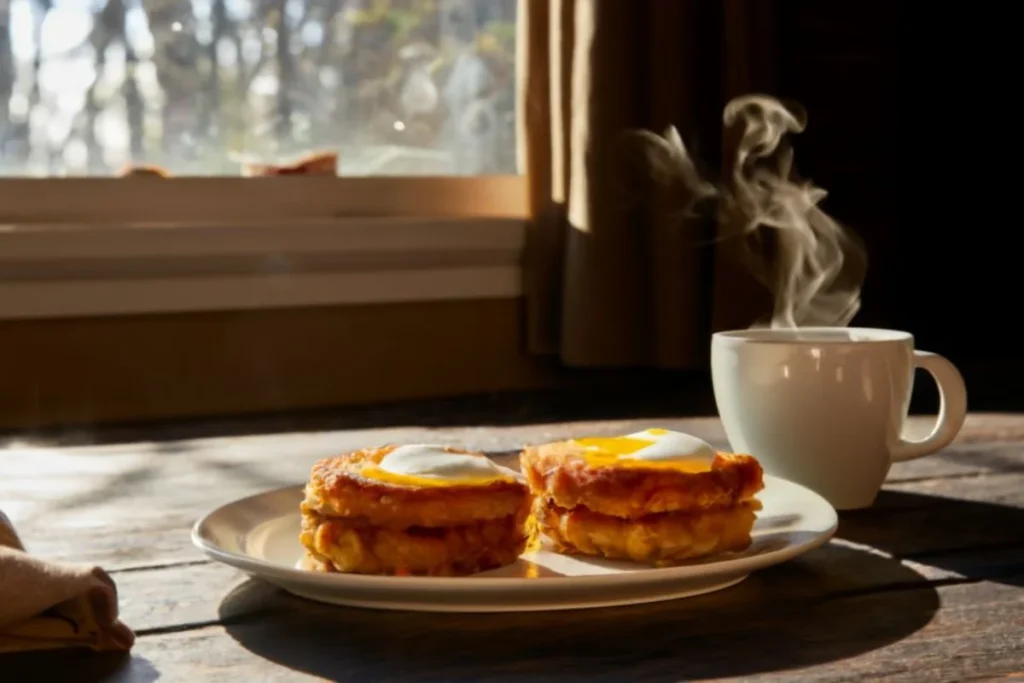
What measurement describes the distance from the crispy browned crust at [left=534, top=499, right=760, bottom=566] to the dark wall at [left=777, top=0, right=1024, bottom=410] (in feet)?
6.32

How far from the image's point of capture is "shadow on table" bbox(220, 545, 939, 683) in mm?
510

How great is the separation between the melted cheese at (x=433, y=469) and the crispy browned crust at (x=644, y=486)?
0.03 metres

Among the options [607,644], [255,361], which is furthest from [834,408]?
[255,361]

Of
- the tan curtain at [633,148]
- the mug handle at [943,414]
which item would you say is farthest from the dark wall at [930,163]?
the mug handle at [943,414]

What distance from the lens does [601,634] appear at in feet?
1.82

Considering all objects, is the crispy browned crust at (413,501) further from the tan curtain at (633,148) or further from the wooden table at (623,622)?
the tan curtain at (633,148)

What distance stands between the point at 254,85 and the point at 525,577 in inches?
71.4

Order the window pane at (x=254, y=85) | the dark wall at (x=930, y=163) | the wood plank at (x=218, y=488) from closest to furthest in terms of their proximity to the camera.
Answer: the wood plank at (x=218, y=488)
the window pane at (x=254, y=85)
the dark wall at (x=930, y=163)

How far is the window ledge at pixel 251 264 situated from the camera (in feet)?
6.52

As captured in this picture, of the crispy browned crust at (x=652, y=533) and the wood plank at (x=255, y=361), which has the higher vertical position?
the crispy browned crust at (x=652, y=533)

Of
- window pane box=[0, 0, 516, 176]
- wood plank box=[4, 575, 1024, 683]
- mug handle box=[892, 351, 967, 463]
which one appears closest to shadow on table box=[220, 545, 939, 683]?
wood plank box=[4, 575, 1024, 683]

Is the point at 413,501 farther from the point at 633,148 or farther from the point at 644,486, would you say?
the point at 633,148

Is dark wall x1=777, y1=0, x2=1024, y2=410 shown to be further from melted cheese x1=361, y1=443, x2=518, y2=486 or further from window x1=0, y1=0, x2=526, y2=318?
melted cheese x1=361, y1=443, x2=518, y2=486

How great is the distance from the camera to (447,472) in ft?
1.96
